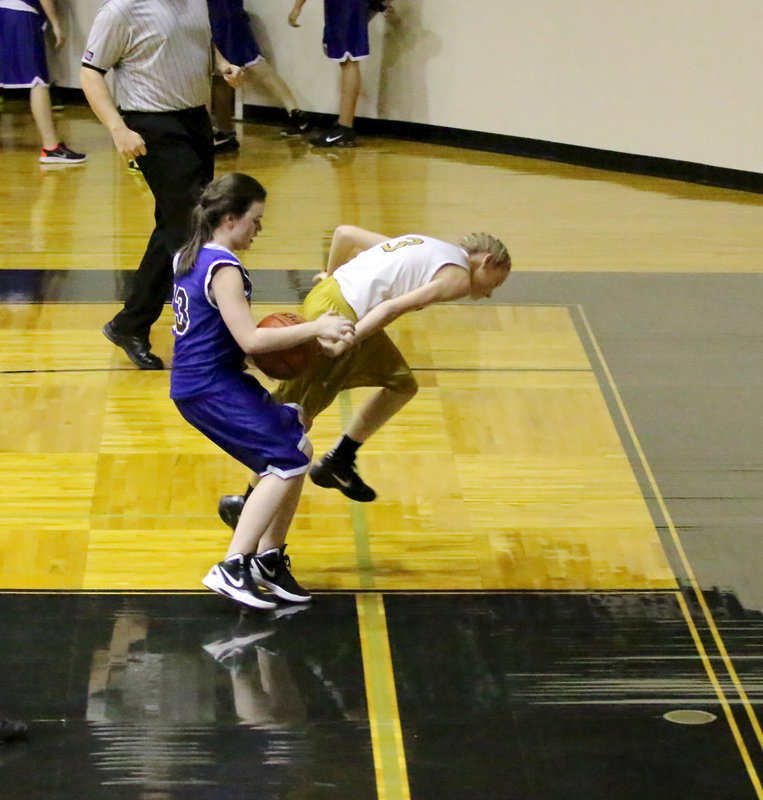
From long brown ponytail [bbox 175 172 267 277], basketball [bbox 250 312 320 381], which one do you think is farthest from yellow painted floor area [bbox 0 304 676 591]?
long brown ponytail [bbox 175 172 267 277]

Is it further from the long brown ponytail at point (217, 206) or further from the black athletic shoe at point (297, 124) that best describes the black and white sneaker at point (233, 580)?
the black athletic shoe at point (297, 124)

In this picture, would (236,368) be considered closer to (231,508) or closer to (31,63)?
(231,508)

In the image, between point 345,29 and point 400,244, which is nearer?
point 400,244

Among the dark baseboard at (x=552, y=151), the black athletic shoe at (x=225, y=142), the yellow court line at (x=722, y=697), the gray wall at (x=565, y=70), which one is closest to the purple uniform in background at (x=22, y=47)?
the black athletic shoe at (x=225, y=142)

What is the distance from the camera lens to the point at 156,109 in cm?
511

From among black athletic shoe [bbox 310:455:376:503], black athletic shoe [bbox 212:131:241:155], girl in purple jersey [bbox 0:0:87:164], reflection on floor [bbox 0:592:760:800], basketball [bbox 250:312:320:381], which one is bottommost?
black athletic shoe [bbox 212:131:241:155]

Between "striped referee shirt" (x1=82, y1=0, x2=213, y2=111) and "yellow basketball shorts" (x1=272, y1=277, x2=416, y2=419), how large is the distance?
5.28 feet

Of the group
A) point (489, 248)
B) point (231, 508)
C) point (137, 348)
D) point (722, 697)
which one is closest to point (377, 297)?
point (489, 248)

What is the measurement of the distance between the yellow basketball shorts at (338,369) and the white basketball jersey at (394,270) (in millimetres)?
44

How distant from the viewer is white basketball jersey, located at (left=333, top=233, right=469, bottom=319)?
374 centimetres

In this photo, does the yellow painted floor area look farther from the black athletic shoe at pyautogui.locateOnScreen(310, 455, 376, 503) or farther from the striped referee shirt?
the striped referee shirt

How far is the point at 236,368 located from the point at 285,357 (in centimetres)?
14

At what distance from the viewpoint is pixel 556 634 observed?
11.5ft

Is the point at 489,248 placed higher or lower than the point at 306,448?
higher
